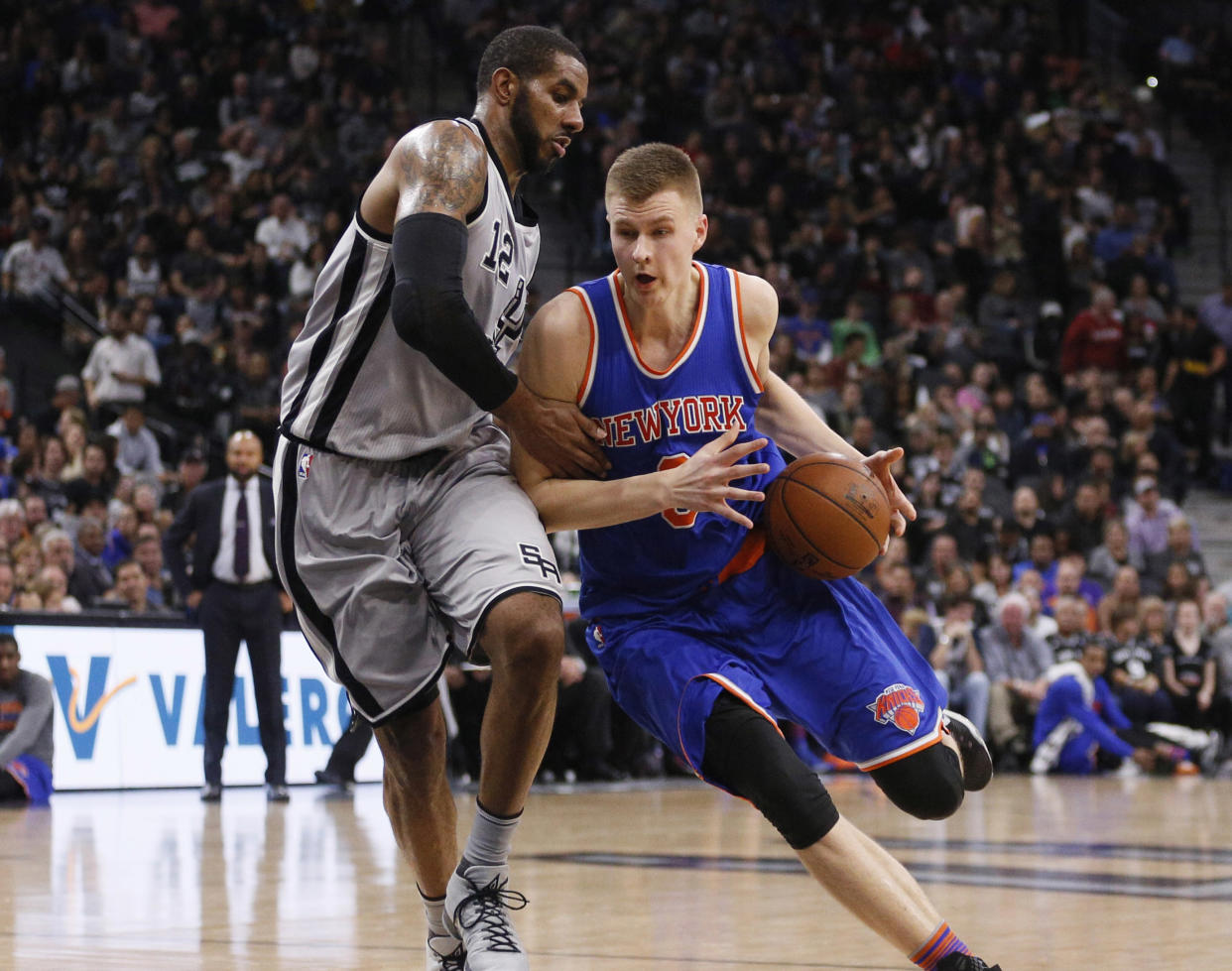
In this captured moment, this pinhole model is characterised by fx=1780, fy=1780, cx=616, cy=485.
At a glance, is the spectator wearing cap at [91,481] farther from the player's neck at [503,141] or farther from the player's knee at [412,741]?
the player's neck at [503,141]

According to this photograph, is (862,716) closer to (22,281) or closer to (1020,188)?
(22,281)

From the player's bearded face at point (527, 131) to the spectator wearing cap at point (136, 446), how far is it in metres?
9.34

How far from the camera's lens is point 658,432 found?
162 inches

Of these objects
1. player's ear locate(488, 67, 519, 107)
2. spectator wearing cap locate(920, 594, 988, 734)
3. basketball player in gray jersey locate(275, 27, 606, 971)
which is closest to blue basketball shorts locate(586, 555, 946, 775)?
basketball player in gray jersey locate(275, 27, 606, 971)

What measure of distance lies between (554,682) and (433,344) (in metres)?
0.81

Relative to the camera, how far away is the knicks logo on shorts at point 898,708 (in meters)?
3.85

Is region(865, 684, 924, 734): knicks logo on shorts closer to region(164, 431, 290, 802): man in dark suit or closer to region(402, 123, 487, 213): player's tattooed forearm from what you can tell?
region(402, 123, 487, 213): player's tattooed forearm

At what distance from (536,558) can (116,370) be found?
33.8ft

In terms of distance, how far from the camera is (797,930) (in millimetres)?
5133

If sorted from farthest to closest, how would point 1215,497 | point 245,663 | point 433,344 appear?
point 1215,497 → point 245,663 → point 433,344

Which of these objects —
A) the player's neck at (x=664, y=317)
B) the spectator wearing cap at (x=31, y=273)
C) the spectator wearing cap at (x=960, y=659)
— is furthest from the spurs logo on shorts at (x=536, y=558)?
the spectator wearing cap at (x=31, y=273)

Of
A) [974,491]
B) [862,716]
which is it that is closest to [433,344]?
[862,716]

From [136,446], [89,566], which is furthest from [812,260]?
[89,566]

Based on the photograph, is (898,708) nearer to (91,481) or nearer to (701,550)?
(701,550)
